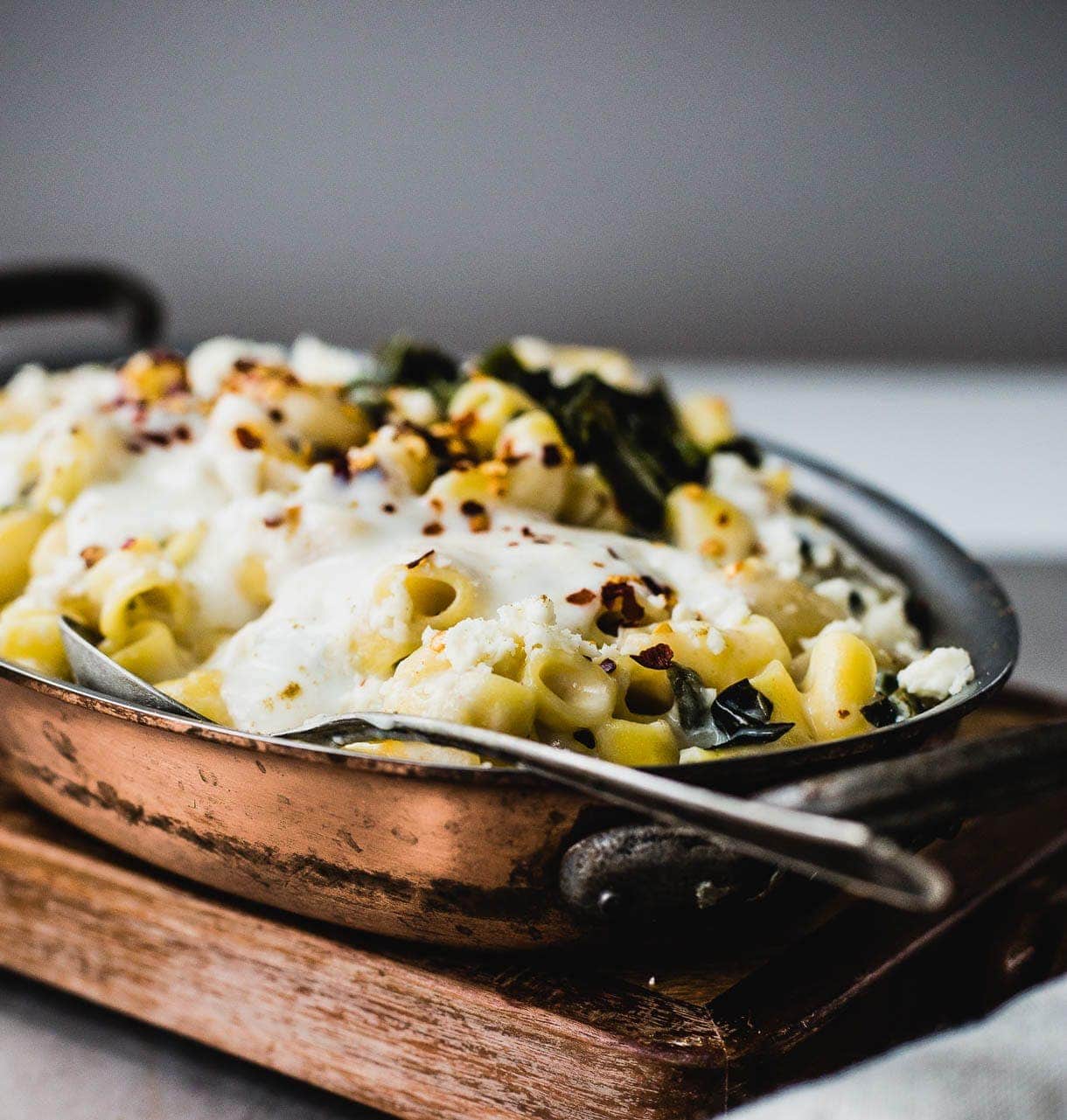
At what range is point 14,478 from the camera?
1.62 metres

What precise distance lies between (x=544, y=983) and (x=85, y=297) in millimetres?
1841

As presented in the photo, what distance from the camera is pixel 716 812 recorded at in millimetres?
817

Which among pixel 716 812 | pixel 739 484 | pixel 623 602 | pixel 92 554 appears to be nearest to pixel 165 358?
pixel 92 554

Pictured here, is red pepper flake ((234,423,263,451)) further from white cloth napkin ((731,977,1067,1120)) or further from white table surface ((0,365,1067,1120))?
white cloth napkin ((731,977,1067,1120))

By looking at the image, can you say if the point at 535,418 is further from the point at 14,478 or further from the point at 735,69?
the point at 735,69

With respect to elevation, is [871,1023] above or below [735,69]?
below

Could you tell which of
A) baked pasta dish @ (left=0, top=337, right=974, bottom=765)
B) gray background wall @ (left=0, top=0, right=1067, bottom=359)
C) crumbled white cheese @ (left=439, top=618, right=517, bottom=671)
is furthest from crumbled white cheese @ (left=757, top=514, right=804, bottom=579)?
gray background wall @ (left=0, top=0, right=1067, bottom=359)

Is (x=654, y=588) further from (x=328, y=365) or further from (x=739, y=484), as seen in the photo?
(x=328, y=365)

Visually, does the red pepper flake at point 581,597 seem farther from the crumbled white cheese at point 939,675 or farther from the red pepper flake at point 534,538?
the crumbled white cheese at point 939,675

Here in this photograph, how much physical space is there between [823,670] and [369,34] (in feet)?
10.4

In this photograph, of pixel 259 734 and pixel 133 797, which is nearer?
pixel 259 734

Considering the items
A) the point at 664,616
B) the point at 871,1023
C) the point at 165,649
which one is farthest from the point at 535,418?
the point at 871,1023

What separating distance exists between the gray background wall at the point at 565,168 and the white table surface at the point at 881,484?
307mm

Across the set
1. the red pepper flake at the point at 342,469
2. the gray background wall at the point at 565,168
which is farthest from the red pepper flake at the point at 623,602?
the gray background wall at the point at 565,168
